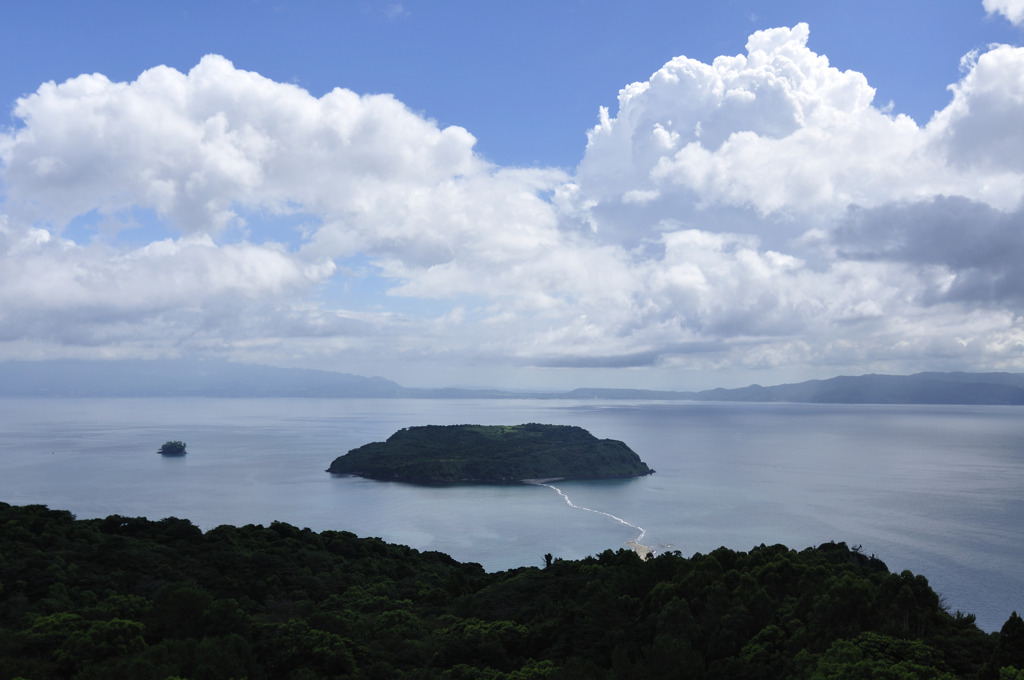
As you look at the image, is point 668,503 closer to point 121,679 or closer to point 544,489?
point 544,489

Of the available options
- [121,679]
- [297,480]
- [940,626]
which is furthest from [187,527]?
[297,480]

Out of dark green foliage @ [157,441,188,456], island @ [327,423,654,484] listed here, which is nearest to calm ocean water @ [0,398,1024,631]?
island @ [327,423,654,484]

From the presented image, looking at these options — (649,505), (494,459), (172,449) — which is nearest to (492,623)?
(649,505)

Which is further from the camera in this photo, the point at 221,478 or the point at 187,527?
the point at 221,478

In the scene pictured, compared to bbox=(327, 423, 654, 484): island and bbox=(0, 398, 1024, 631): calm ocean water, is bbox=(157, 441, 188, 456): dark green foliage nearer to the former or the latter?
bbox=(0, 398, 1024, 631): calm ocean water

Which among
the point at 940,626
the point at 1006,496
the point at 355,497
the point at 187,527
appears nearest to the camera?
the point at 940,626

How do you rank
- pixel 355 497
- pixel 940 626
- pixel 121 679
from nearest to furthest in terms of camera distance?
pixel 121 679 < pixel 940 626 < pixel 355 497

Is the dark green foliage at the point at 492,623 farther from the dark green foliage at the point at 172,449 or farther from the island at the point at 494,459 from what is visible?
the dark green foliage at the point at 172,449

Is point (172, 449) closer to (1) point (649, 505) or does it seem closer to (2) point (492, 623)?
(1) point (649, 505)

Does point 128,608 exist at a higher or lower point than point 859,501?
higher
